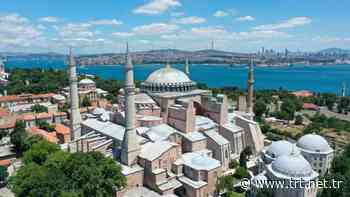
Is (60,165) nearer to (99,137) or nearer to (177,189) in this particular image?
(99,137)

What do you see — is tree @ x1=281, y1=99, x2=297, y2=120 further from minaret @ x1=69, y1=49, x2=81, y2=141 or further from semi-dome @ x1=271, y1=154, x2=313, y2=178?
minaret @ x1=69, y1=49, x2=81, y2=141

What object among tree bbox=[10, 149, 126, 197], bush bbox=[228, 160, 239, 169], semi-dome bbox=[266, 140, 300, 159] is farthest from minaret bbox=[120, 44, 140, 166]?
semi-dome bbox=[266, 140, 300, 159]

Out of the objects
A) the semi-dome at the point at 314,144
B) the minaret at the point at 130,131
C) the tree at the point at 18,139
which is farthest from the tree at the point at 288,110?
the tree at the point at 18,139

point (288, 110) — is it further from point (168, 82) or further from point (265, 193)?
point (265, 193)

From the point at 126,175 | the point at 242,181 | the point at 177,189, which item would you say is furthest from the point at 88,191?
the point at 242,181

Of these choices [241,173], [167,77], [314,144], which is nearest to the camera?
[241,173]

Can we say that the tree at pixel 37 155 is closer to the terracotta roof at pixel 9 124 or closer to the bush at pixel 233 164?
the bush at pixel 233 164

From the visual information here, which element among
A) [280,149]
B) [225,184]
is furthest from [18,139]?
[280,149]

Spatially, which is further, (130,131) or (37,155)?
(37,155)
